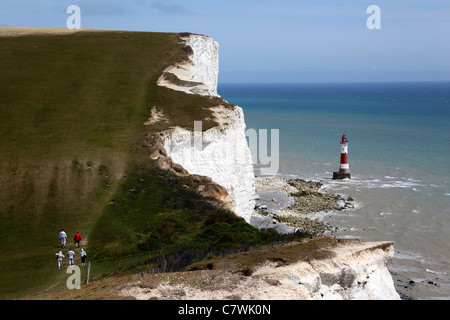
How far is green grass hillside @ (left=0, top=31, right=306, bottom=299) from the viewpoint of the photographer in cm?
2252

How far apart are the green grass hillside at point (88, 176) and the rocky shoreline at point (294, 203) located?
990 centimetres

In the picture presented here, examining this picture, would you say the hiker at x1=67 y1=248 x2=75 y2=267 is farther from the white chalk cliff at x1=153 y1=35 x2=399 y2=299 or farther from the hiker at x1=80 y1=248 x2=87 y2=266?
the white chalk cliff at x1=153 y1=35 x2=399 y2=299

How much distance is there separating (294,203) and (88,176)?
21.2 metres

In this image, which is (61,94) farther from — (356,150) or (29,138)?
(356,150)

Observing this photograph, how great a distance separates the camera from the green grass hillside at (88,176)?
22516 mm

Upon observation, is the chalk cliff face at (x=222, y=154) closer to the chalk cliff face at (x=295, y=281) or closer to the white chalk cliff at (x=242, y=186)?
the white chalk cliff at (x=242, y=186)

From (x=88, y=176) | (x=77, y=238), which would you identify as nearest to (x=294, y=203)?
(x=88, y=176)

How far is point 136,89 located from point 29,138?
12.4 metres

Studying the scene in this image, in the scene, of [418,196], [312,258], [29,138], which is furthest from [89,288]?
[418,196]

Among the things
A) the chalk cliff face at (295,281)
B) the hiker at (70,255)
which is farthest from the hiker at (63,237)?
the chalk cliff face at (295,281)

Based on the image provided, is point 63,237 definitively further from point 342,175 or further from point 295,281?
point 342,175

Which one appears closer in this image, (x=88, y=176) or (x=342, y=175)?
(x=88, y=176)

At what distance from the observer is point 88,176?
30188 millimetres

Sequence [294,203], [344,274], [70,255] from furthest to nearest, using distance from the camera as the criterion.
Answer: [294,203] < [70,255] < [344,274]
